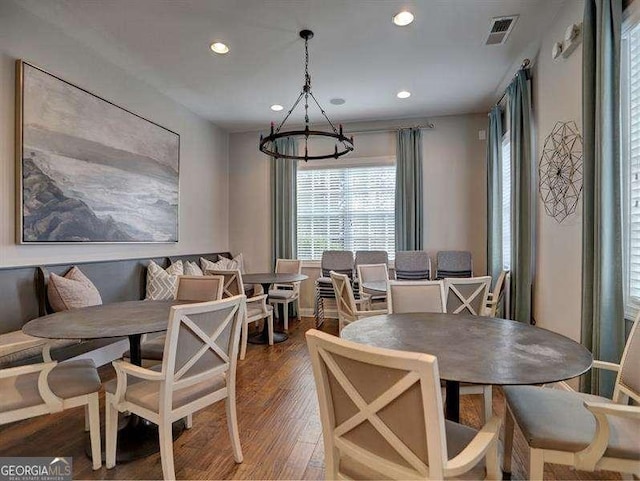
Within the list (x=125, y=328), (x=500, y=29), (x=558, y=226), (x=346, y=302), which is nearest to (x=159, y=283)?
(x=346, y=302)

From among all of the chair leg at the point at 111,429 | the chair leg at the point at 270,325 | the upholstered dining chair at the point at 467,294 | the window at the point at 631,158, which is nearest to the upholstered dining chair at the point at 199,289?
the chair leg at the point at 111,429

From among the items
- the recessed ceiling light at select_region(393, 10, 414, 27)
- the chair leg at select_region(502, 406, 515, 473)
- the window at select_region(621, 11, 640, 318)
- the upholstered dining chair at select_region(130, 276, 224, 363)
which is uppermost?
the recessed ceiling light at select_region(393, 10, 414, 27)

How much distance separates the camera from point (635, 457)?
1209 millimetres

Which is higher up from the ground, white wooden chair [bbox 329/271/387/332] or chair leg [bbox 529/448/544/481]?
white wooden chair [bbox 329/271/387/332]

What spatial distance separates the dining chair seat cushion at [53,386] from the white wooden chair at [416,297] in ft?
5.96

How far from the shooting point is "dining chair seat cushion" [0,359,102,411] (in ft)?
5.43

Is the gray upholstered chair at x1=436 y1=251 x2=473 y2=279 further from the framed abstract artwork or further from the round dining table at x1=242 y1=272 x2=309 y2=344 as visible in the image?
the framed abstract artwork

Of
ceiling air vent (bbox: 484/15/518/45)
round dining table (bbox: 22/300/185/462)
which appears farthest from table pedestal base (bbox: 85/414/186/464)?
ceiling air vent (bbox: 484/15/518/45)

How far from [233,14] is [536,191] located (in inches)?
121

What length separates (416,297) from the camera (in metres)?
2.44

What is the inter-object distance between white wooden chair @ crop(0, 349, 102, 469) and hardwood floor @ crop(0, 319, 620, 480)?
1.12 feet

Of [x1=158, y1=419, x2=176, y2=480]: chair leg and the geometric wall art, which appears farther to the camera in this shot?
the geometric wall art

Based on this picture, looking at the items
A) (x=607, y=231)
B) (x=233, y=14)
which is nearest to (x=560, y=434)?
(x=607, y=231)

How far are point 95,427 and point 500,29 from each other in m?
4.06
